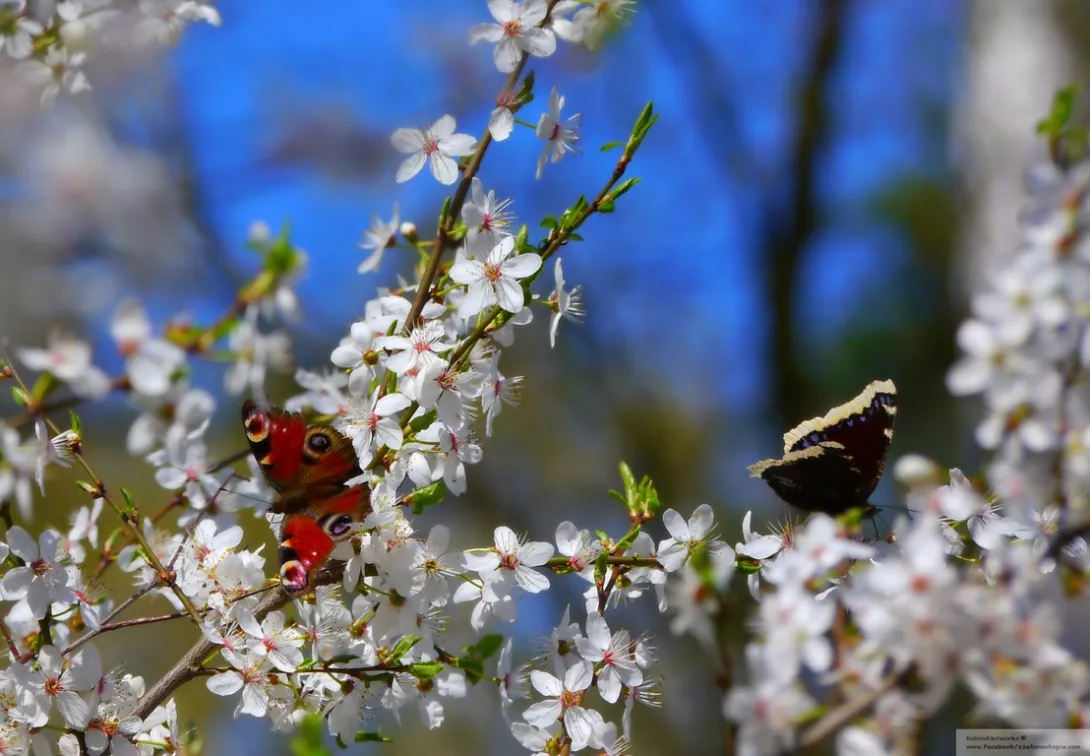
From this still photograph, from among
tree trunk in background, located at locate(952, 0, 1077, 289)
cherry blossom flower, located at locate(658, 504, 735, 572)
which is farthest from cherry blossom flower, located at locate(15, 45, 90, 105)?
tree trunk in background, located at locate(952, 0, 1077, 289)

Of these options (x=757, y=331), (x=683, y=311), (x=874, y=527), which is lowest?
(x=874, y=527)

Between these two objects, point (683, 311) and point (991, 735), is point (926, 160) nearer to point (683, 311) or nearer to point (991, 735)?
point (683, 311)

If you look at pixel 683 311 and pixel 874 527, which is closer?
pixel 874 527

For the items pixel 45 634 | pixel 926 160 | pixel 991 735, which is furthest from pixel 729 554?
pixel 926 160

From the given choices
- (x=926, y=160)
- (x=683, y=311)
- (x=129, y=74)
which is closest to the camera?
(x=129, y=74)

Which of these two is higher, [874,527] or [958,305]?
[958,305]

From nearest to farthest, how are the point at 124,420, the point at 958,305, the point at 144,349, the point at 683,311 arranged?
the point at 144,349 → the point at 124,420 → the point at 958,305 → the point at 683,311

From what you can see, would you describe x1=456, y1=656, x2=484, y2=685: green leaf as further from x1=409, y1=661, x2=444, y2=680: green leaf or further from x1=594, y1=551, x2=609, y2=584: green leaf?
x1=594, y1=551, x2=609, y2=584: green leaf

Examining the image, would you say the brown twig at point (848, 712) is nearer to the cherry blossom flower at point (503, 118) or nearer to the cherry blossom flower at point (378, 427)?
the cherry blossom flower at point (378, 427)

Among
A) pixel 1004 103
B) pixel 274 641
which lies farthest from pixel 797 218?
pixel 274 641
